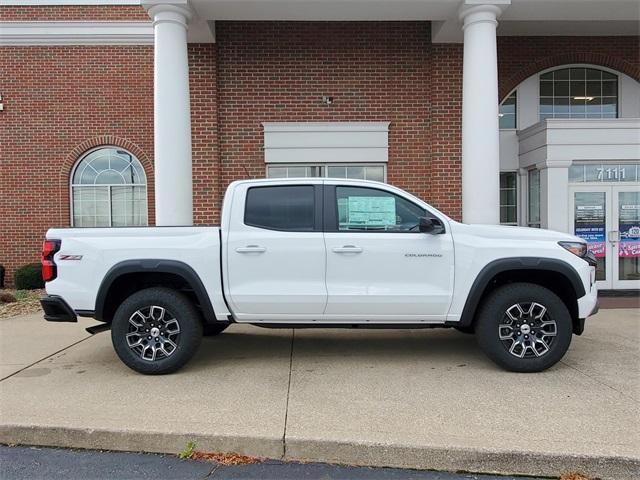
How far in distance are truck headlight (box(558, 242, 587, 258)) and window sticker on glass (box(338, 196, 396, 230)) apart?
1636mm

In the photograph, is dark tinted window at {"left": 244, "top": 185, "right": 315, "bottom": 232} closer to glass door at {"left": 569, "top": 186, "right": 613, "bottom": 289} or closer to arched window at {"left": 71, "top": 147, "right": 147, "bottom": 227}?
glass door at {"left": 569, "top": 186, "right": 613, "bottom": 289}

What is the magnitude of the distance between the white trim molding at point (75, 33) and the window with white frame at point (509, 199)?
7.99 metres

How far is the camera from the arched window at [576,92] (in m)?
10.8

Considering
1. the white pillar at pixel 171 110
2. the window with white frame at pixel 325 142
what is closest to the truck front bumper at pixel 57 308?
the white pillar at pixel 171 110

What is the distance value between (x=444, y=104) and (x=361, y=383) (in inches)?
272

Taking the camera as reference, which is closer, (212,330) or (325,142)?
(212,330)

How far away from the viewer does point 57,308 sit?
16.6 feet

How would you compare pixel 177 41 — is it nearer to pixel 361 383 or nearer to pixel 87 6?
pixel 87 6

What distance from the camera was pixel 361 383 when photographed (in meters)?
4.83

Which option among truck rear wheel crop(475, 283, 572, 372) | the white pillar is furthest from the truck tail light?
truck rear wheel crop(475, 283, 572, 372)

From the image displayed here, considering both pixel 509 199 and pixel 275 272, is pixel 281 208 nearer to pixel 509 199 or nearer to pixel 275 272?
pixel 275 272

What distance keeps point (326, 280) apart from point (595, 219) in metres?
7.00

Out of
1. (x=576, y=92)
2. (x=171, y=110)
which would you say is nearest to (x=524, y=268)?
(x=171, y=110)

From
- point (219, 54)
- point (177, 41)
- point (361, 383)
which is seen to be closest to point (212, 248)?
point (361, 383)
